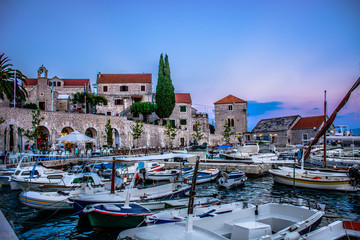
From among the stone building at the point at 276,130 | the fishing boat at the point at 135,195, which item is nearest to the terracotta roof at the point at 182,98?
the stone building at the point at 276,130

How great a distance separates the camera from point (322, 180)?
54.7 ft

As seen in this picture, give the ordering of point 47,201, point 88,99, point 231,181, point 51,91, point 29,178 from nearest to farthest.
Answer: point 47,201 < point 29,178 < point 231,181 < point 51,91 < point 88,99

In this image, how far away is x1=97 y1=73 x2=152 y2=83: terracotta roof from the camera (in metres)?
53.2

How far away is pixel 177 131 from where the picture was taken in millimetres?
51594

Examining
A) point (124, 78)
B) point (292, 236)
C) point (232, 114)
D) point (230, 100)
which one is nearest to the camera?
point (292, 236)

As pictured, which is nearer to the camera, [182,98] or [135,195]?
[135,195]

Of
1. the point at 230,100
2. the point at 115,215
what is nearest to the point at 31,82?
the point at 230,100

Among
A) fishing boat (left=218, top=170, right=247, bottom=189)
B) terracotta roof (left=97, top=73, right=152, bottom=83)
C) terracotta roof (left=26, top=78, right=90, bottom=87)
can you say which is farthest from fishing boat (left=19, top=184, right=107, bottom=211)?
terracotta roof (left=26, top=78, right=90, bottom=87)

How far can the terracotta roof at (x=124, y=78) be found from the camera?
53156mm

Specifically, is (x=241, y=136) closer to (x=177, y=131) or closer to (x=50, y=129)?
(x=177, y=131)

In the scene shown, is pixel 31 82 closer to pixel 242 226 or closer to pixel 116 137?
pixel 116 137

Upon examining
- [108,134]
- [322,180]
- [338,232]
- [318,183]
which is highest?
[108,134]

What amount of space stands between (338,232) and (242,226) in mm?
2567

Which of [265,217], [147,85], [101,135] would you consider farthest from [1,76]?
[265,217]
